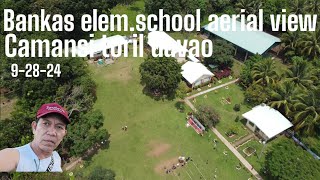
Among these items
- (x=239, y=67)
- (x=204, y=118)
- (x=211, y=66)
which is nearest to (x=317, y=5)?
(x=239, y=67)

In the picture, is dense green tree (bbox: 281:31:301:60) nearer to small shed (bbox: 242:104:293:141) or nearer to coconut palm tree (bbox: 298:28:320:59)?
coconut palm tree (bbox: 298:28:320:59)

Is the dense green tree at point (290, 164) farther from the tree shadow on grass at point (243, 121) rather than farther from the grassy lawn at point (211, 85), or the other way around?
the grassy lawn at point (211, 85)

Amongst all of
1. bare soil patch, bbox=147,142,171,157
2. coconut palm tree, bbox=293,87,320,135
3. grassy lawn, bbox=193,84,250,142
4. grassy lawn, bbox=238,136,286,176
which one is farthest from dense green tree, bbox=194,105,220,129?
coconut palm tree, bbox=293,87,320,135

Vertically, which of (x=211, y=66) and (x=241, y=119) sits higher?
(x=211, y=66)

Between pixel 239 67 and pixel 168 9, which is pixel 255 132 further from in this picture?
pixel 168 9

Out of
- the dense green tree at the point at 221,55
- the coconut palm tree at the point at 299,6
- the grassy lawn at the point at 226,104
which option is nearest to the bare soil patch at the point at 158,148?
the grassy lawn at the point at 226,104
